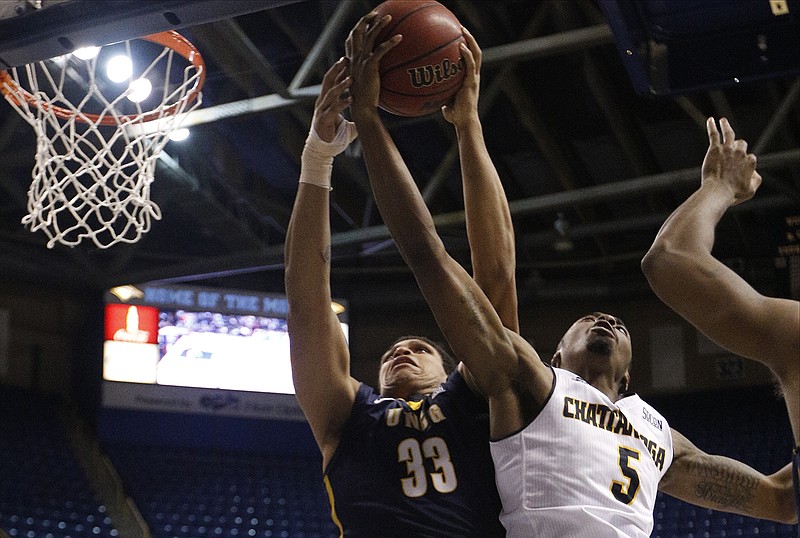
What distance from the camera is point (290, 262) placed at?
2641 mm

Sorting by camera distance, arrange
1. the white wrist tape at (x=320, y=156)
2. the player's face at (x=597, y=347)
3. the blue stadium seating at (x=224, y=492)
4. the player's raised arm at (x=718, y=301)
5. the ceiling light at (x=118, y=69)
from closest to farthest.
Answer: the player's raised arm at (x=718, y=301) → the white wrist tape at (x=320, y=156) → the player's face at (x=597, y=347) → the ceiling light at (x=118, y=69) → the blue stadium seating at (x=224, y=492)

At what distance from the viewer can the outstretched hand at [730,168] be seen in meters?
2.21

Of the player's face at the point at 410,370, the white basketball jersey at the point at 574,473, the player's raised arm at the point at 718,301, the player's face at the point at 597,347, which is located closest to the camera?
the player's raised arm at the point at 718,301

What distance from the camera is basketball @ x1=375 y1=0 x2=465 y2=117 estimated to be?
2.62 meters

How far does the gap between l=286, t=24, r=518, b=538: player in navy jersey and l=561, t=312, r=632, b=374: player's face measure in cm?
22

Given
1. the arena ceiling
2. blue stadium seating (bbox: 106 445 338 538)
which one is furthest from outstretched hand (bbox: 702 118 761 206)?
blue stadium seating (bbox: 106 445 338 538)

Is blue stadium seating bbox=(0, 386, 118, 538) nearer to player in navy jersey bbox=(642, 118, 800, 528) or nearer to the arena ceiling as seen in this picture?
the arena ceiling

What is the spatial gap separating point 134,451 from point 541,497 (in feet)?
32.8

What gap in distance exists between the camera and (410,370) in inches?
116

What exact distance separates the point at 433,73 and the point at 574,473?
106 centimetres

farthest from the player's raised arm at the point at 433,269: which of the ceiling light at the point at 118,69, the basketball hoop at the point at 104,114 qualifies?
the ceiling light at the point at 118,69

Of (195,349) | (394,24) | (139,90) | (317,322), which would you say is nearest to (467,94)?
(394,24)

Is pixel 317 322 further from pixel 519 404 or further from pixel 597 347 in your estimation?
pixel 597 347

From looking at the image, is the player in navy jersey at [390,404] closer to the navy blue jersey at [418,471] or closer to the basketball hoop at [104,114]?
the navy blue jersey at [418,471]
